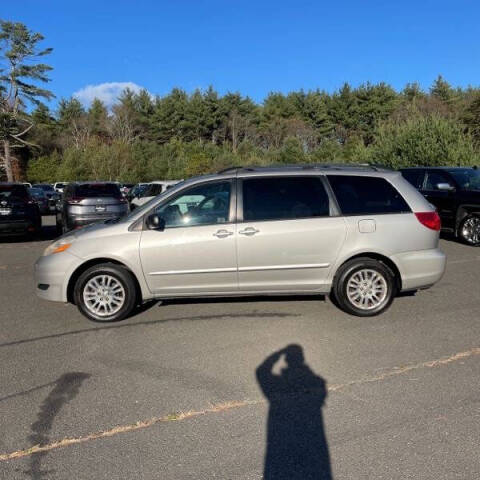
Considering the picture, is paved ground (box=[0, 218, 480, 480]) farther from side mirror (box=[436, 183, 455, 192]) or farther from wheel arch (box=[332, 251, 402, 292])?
side mirror (box=[436, 183, 455, 192])

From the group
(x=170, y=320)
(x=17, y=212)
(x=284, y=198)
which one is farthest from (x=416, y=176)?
(x=17, y=212)

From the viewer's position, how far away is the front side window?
577cm

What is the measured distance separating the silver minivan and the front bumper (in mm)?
12

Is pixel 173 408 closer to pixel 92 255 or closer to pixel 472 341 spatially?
pixel 92 255

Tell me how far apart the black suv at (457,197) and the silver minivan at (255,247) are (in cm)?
608

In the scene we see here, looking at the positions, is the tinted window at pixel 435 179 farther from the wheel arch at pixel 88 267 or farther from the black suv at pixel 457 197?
the wheel arch at pixel 88 267

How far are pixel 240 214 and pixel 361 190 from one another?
1518 millimetres

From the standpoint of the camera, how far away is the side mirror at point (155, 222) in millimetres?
5605

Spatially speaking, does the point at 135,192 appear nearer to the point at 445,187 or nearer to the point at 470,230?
the point at 445,187

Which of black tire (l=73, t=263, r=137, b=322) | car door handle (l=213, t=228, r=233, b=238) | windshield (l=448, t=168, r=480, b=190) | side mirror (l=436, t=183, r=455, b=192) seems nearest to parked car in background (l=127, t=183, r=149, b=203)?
side mirror (l=436, t=183, r=455, b=192)

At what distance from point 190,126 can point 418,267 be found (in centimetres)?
6014

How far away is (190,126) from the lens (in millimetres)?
63594

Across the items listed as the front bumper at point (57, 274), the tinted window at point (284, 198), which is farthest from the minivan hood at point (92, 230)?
the tinted window at point (284, 198)

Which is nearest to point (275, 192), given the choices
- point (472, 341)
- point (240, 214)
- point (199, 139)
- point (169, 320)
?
point (240, 214)
